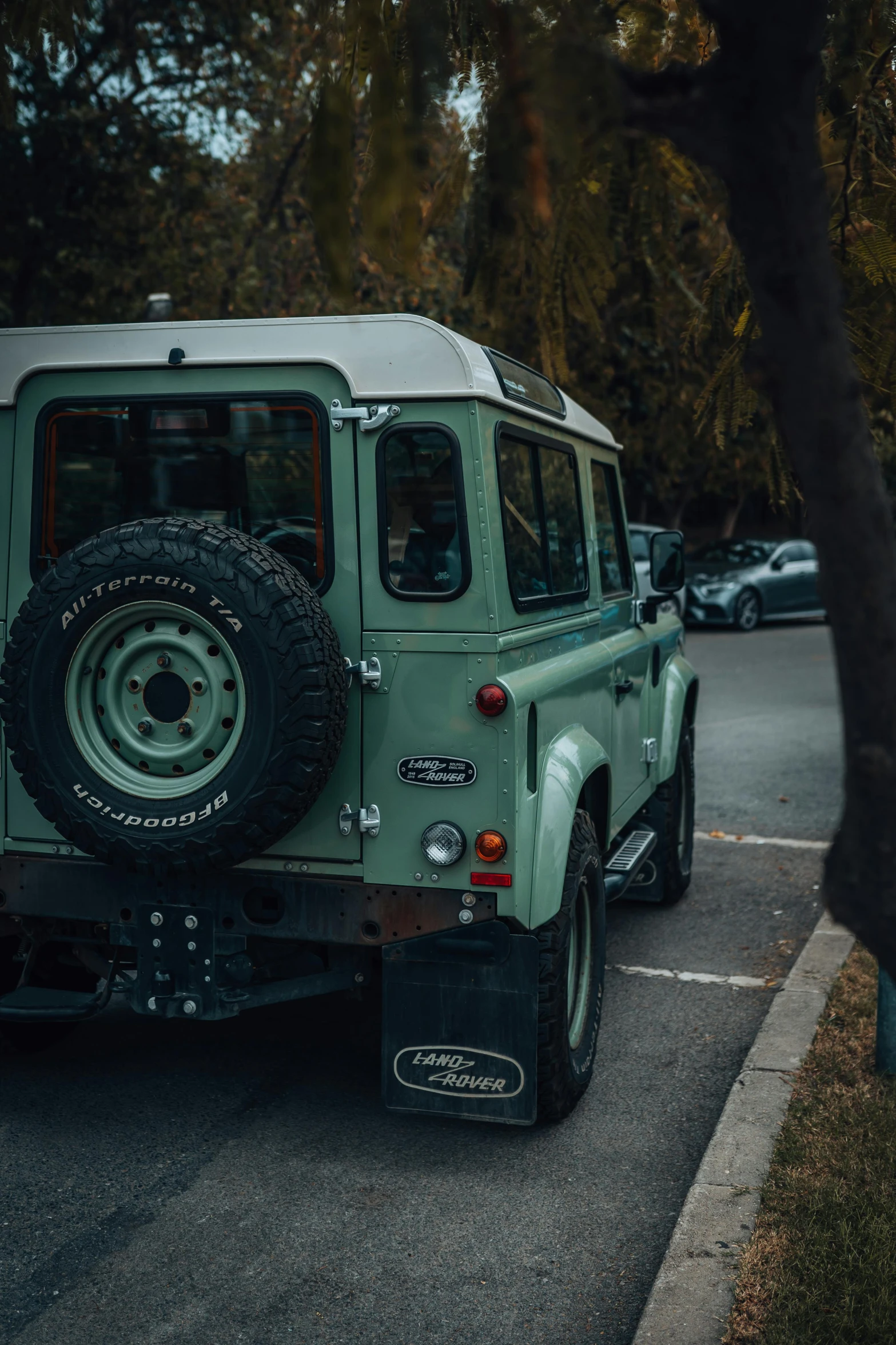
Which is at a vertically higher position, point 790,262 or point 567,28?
point 567,28

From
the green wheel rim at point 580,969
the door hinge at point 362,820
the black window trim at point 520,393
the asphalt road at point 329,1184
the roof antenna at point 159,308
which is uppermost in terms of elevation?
the roof antenna at point 159,308

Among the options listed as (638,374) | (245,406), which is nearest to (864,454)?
(245,406)

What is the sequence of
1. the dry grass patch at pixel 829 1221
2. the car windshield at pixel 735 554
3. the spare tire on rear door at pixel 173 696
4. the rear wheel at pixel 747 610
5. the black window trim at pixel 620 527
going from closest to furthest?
1. the dry grass patch at pixel 829 1221
2. the spare tire on rear door at pixel 173 696
3. the black window trim at pixel 620 527
4. the rear wheel at pixel 747 610
5. the car windshield at pixel 735 554

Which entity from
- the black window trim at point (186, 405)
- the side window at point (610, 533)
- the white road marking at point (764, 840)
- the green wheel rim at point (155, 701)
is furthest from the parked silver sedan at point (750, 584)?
the green wheel rim at point (155, 701)

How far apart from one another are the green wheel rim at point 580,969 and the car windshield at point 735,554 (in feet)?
58.2

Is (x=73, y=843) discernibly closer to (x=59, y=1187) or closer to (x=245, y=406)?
(x=59, y=1187)

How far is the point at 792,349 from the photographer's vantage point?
1990mm

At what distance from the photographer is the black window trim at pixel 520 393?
405 centimetres

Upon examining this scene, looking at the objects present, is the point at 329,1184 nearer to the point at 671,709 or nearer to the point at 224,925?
the point at 224,925

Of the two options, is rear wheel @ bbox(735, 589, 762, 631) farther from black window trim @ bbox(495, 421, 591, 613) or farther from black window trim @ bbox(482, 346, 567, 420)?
black window trim @ bbox(482, 346, 567, 420)

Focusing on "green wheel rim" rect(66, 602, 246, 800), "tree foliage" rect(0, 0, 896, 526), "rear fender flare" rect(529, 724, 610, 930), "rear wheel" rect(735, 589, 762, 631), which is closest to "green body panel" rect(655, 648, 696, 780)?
"tree foliage" rect(0, 0, 896, 526)

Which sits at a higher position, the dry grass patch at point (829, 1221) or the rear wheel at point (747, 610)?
the rear wheel at point (747, 610)

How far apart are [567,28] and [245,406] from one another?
1997 millimetres

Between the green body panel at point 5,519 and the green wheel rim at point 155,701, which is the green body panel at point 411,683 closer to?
the green body panel at point 5,519
